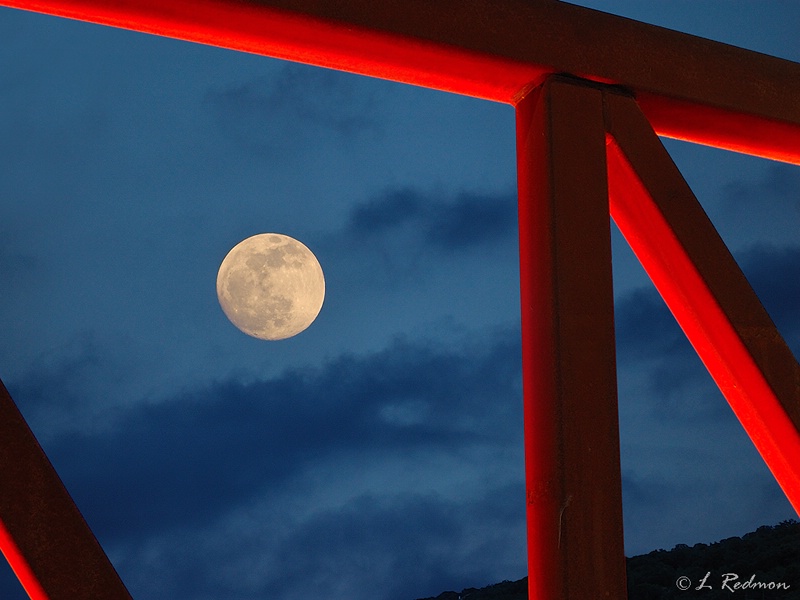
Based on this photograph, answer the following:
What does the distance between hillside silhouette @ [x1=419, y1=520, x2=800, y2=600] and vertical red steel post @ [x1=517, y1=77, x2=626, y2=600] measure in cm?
837

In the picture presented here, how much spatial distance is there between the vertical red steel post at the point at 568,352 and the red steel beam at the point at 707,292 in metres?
0.16

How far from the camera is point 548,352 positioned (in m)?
2.86

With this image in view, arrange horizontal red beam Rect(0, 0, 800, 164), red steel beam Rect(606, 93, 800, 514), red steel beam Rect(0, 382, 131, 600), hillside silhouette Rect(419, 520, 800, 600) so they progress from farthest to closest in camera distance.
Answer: hillside silhouette Rect(419, 520, 800, 600), red steel beam Rect(606, 93, 800, 514), horizontal red beam Rect(0, 0, 800, 164), red steel beam Rect(0, 382, 131, 600)

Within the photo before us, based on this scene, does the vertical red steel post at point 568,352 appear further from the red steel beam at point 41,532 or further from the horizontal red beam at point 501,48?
the red steel beam at point 41,532

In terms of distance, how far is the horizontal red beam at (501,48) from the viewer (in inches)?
114

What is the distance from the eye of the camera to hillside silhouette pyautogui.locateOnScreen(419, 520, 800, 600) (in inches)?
437

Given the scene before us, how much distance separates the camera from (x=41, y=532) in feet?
6.72

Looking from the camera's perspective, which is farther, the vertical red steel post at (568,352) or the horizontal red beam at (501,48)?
the horizontal red beam at (501,48)

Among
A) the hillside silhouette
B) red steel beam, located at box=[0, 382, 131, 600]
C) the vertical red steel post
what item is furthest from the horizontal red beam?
the hillside silhouette

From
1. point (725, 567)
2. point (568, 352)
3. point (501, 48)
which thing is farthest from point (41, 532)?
point (725, 567)

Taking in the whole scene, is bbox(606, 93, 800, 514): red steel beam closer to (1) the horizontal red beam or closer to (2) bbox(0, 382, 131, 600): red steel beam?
(1) the horizontal red beam

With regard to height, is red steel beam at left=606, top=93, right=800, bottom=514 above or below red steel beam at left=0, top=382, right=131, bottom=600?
above

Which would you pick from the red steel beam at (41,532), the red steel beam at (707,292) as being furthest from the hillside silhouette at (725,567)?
the red steel beam at (41,532)

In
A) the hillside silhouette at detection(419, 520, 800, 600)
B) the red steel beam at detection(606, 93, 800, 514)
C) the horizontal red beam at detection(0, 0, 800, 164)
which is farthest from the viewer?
the hillside silhouette at detection(419, 520, 800, 600)
